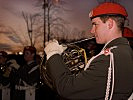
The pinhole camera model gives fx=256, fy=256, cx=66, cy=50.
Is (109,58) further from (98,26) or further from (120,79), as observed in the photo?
(98,26)

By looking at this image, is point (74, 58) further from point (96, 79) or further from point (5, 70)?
point (5, 70)

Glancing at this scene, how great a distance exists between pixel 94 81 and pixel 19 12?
678 centimetres

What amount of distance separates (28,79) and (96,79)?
115 inches

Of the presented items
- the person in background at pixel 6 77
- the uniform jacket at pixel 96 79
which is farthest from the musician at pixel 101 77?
the person in background at pixel 6 77

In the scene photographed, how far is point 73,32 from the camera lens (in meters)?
8.12

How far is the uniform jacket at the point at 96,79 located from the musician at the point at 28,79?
9.15ft

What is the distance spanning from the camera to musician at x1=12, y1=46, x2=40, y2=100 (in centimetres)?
422

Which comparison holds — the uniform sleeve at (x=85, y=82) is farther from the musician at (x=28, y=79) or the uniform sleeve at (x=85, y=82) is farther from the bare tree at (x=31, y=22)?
the bare tree at (x=31, y=22)

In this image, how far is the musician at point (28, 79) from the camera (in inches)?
166

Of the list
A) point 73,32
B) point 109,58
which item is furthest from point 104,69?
point 73,32

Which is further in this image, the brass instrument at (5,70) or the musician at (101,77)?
the brass instrument at (5,70)

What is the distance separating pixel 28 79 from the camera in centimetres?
421

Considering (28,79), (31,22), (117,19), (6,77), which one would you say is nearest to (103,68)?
(117,19)

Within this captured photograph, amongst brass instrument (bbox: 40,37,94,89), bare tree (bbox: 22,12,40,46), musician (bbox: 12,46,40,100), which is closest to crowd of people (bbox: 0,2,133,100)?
brass instrument (bbox: 40,37,94,89)
